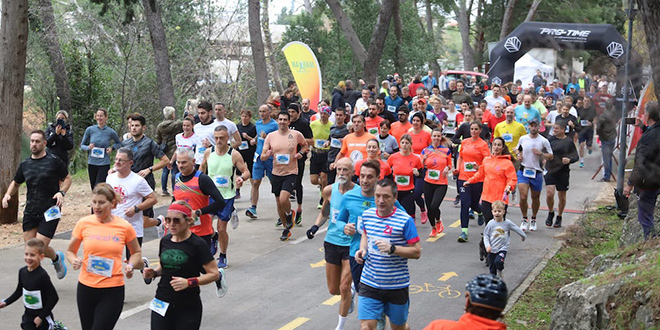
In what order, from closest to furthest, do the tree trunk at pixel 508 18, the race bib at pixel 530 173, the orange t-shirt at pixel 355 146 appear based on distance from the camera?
the orange t-shirt at pixel 355 146 < the race bib at pixel 530 173 < the tree trunk at pixel 508 18

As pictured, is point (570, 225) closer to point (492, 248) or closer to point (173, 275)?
point (492, 248)

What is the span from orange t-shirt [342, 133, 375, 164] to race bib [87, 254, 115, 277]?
231 inches

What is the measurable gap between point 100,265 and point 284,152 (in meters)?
6.20

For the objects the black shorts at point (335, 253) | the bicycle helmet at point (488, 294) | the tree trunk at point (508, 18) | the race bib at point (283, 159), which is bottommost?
the black shorts at point (335, 253)

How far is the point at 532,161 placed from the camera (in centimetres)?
1344

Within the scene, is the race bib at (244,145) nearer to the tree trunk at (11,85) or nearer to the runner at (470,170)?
the tree trunk at (11,85)

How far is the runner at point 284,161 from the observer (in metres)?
12.7

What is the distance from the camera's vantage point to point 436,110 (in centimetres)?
1794

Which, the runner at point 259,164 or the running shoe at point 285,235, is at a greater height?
the runner at point 259,164

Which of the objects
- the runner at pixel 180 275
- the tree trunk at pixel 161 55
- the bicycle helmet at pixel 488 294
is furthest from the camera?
the tree trunk at pixel 161 55

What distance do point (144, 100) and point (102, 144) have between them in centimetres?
1254

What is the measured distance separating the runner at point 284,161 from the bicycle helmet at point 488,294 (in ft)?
27.6

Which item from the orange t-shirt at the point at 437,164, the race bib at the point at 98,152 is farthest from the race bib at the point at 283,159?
the race bib at the point at 98,152

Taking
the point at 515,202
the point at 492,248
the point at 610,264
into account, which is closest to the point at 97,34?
the point at 515,202
